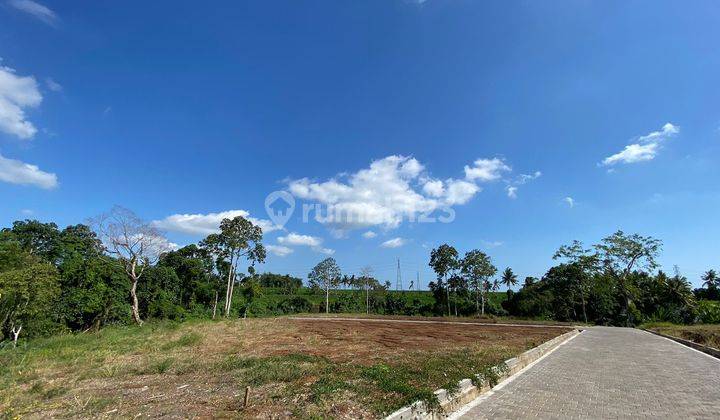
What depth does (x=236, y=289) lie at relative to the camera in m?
54.7

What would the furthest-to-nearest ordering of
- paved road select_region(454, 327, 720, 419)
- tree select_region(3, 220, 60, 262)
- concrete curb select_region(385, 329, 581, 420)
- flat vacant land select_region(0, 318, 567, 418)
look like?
1. tree select_region(3, 220, 60, 262)
2. paved road select_region(454, 327, 720, 419)
3. flat vacant land select_region(0, 318, 567, 418)
4. concrete curb select_region(385, 329, 581, 420)

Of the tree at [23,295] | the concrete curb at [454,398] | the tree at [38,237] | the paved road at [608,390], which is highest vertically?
the tree at [38,237]

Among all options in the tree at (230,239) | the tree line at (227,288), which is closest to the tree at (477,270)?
the tree line at (227,288)

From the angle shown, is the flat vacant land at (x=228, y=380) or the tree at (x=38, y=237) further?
the tree at (x=38, y=237)

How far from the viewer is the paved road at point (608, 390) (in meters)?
5.57

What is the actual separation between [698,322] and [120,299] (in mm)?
48427

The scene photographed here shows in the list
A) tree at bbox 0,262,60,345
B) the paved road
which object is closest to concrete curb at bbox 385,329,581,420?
the paved road

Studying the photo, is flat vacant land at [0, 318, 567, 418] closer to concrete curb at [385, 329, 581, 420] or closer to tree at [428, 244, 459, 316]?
concrete curb at [385, 329, 581, 420]

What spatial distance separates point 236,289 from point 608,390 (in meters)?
53.5

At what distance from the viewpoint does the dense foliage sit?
87.9 ft

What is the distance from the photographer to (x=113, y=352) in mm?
12297

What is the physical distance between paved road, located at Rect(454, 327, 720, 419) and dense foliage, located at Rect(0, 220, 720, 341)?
24.6 metres

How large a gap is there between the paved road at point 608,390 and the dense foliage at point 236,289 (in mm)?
24569

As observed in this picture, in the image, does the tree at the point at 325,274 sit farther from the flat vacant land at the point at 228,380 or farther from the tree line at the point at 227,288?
the flat vacant land at the point at 228,380
